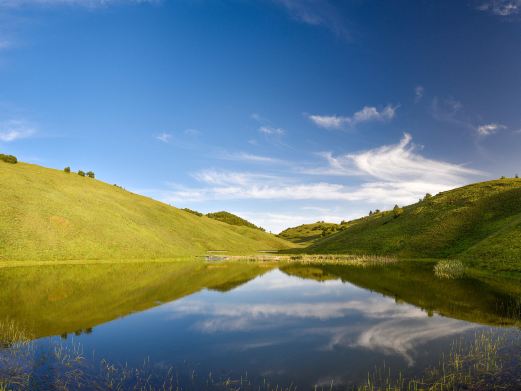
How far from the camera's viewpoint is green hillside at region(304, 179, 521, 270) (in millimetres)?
69875

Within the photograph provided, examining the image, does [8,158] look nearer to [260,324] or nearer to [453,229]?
[260,324]

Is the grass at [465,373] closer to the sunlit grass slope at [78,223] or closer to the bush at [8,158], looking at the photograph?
the sunlit grass slope at [78,223]

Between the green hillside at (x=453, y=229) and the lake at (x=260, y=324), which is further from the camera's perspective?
Answer: the green hillside at (x=453, y=229)

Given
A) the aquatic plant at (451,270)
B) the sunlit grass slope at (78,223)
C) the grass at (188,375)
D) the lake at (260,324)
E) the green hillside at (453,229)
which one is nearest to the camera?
the grass at (188,375)

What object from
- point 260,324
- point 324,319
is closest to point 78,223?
point 260,324

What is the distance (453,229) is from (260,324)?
8984 centimetres

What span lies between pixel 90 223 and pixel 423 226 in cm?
9829

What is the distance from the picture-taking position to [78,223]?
8812cm

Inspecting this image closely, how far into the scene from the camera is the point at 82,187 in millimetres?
126438

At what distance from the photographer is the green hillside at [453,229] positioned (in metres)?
69.9

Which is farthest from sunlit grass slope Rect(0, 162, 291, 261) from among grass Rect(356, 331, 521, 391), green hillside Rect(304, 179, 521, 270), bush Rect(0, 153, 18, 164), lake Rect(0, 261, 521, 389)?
grass Rect(356, 331, 521, 391)

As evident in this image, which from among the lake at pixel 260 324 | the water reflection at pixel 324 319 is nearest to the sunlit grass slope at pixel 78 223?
the lake at pixel 260 324

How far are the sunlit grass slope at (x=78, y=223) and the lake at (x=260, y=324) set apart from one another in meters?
26.2

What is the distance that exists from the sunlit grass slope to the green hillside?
5801 centimetres
